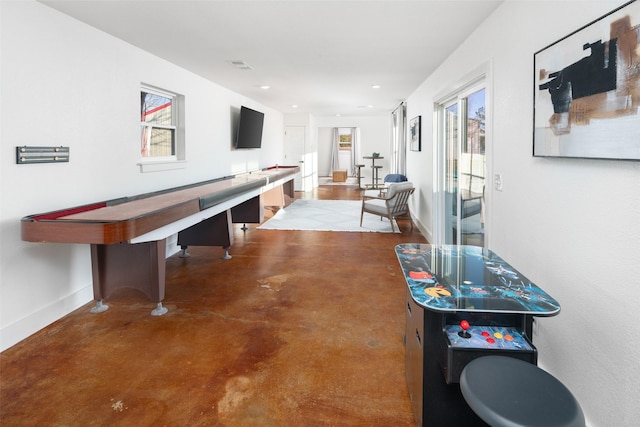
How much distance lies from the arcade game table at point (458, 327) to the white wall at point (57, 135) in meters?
2.55

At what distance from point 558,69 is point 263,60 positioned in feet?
10.5

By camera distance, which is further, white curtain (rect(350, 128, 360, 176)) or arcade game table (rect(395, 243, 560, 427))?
white curtain (rect(350, 128, 360, 176))

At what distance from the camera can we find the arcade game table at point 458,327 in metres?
1.44

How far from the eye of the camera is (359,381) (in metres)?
2.12

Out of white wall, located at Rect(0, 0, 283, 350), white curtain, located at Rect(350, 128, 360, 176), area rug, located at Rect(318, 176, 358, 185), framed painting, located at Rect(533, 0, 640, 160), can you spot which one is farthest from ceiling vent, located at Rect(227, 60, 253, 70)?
white curtain, located at Rect(350, 128, 360, 176)

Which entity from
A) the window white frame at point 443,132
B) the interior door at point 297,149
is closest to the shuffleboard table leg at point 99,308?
the window white frame at point 443,132

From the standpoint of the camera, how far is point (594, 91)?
5.12 feet

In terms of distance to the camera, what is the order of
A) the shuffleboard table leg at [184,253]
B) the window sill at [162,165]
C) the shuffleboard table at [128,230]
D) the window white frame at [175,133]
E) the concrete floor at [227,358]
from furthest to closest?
the shuffleboard table leg at [184,253]
the window white frame at [175,133]
the window sill at [162,165]
the shuffleboard table at [128,230]
the concrete floor at [227,358]

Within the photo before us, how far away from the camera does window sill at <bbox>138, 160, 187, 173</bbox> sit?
395cm

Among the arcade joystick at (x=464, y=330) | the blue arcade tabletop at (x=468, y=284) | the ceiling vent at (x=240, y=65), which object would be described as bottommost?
the arcade joystick at (x=464, y=330)

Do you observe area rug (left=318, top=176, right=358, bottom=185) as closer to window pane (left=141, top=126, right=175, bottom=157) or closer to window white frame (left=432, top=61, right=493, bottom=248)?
window white frame (left=432, top=61, right=493, bottom=248)

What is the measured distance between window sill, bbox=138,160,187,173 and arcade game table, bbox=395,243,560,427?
3125 mm

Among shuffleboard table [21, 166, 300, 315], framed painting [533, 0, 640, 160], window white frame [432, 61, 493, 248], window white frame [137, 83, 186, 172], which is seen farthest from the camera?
window white frame [137, 83, 186, 172]

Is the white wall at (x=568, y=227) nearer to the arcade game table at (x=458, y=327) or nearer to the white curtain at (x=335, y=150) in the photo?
the arcade game table at (x=458, y=327)
